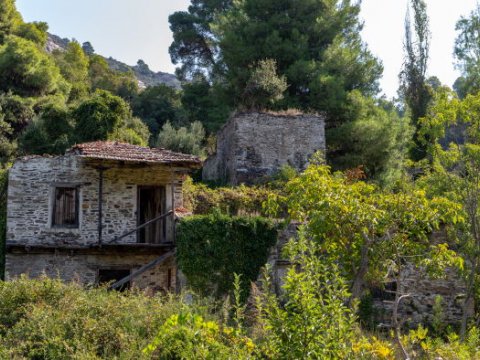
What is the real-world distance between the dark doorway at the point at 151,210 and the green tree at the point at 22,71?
59.7 feet

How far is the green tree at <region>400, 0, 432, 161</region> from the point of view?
29453 millimetres

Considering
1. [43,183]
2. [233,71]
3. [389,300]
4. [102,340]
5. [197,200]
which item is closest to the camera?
[102,340]

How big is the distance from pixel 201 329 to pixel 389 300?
27.6ft

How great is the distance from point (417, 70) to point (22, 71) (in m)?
21.5

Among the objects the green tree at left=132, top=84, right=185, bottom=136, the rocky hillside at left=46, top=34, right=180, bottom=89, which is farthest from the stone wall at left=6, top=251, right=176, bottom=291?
the rocky hillside at left=46, top=34, right=180, bottom=89

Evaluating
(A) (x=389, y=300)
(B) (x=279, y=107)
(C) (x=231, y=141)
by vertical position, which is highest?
(B) (x=279, y=107)

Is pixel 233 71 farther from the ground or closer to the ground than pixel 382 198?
farther from the ground

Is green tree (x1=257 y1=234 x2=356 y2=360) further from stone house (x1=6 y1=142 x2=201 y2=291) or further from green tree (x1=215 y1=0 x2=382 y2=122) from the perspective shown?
green tree (x1=215 y1=0 x2=382 y2=122)

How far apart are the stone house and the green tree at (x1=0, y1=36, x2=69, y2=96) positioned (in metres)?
18.0

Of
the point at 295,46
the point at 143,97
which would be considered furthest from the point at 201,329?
the point at 143,97

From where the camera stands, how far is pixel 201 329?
682 cm

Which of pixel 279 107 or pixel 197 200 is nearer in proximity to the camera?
pixel 197 200

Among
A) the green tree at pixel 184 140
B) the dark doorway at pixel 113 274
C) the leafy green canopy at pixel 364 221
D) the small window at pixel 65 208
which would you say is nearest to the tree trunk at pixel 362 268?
the leafy green canopy at pixel 364 221

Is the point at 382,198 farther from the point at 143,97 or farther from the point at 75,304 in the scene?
the point at 143,97
